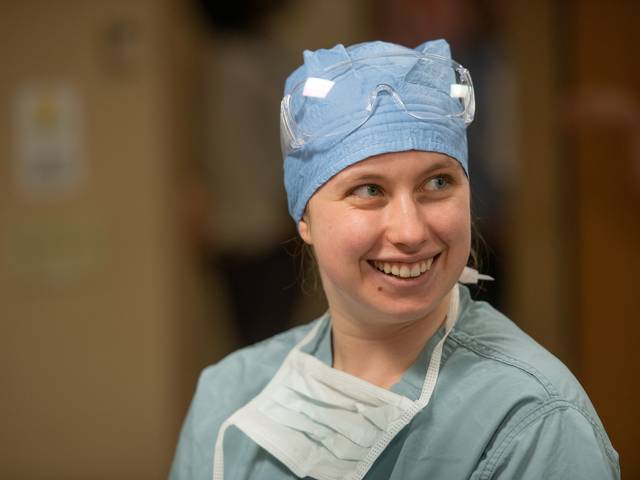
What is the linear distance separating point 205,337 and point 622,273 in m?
1.68

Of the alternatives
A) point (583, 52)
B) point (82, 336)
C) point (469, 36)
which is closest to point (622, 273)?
point (583, 52)

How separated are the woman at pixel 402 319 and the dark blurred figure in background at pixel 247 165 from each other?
1.79 m

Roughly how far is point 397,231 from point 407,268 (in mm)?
61

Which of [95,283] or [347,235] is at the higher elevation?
[347,235]

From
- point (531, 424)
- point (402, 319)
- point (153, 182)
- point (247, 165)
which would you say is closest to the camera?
point (531, 424)

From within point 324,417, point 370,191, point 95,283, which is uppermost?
point 370,191

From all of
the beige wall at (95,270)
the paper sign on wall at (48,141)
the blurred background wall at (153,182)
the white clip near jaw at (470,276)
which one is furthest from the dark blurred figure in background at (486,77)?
the white clip near jaw at (470,276)

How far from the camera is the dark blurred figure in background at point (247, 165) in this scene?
3.06 metres

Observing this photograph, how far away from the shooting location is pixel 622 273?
2490mm

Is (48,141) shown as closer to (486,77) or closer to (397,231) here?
(486,77)

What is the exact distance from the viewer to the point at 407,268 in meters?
1.12

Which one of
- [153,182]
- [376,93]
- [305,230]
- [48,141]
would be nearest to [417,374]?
[305,230]

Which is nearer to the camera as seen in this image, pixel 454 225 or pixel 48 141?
pixel 454 225

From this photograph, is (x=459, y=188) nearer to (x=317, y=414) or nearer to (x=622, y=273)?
(x=317, y=414)
